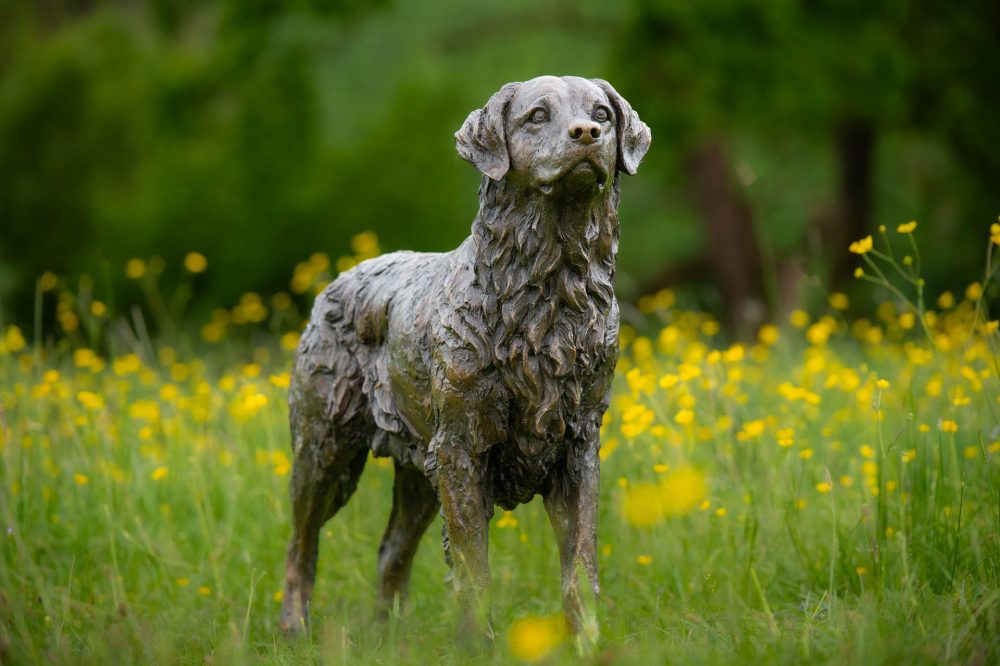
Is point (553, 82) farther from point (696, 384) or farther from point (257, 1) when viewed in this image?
point (257, 1)

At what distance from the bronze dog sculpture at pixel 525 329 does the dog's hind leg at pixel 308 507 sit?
675 millimetres

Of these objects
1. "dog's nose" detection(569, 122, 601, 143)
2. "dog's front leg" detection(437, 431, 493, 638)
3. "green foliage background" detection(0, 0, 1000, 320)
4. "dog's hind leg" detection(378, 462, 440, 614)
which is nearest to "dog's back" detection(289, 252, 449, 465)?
"dog's hind leg" detection(378, 462, 440, 614)

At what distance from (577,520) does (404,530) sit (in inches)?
48.2

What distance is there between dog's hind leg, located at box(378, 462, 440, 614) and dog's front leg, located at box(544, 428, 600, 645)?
99cm

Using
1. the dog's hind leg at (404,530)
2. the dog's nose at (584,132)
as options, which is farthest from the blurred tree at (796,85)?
the dog's nose at (584,132)

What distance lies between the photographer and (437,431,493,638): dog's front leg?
401cm

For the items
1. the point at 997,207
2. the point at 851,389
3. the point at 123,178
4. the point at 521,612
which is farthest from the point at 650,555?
the point at 123,178

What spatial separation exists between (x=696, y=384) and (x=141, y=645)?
3.11m

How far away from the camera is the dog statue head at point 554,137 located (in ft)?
12.0

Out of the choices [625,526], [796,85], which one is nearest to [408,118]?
[796,85]

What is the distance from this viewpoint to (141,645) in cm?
388

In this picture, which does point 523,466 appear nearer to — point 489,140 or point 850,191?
point 489,140

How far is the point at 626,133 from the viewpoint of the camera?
388cm

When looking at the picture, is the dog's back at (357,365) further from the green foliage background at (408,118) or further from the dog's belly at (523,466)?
the green foliage background at (408,118)
